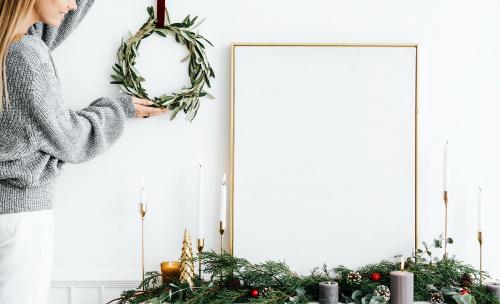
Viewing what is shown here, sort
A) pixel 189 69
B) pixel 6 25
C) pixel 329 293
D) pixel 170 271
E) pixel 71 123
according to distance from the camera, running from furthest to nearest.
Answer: pixel 189 69, pixel 170 271, pixel 329 293, pixel 71 123, pixel 6 25

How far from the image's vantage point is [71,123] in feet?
4.00

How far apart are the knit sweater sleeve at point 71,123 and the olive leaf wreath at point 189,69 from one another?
95mm

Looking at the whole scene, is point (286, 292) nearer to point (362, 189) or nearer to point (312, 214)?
point (312, 214)

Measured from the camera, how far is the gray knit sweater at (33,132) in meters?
1.11

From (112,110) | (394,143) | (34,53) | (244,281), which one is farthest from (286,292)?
(34,53)

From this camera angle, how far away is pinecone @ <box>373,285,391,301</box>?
1349mm

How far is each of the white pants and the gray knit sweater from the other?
0.03m

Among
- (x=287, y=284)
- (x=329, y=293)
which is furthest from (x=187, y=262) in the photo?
(x=329, y=293)

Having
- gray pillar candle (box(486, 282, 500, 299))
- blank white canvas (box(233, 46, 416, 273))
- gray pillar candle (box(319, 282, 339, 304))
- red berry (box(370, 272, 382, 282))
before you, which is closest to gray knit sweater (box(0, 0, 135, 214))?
blank white canvas (box(233, 46, 416, 273))

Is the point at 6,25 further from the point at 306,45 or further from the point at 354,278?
the point at 354,278

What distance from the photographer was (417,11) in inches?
61.3

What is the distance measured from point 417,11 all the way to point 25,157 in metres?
1.21

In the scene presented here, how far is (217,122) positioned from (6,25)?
670 mm

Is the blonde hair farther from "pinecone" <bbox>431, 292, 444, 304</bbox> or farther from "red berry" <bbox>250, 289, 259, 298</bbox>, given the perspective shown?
"pinecone" <bbox>431, 292, 444, 304</bbox>
